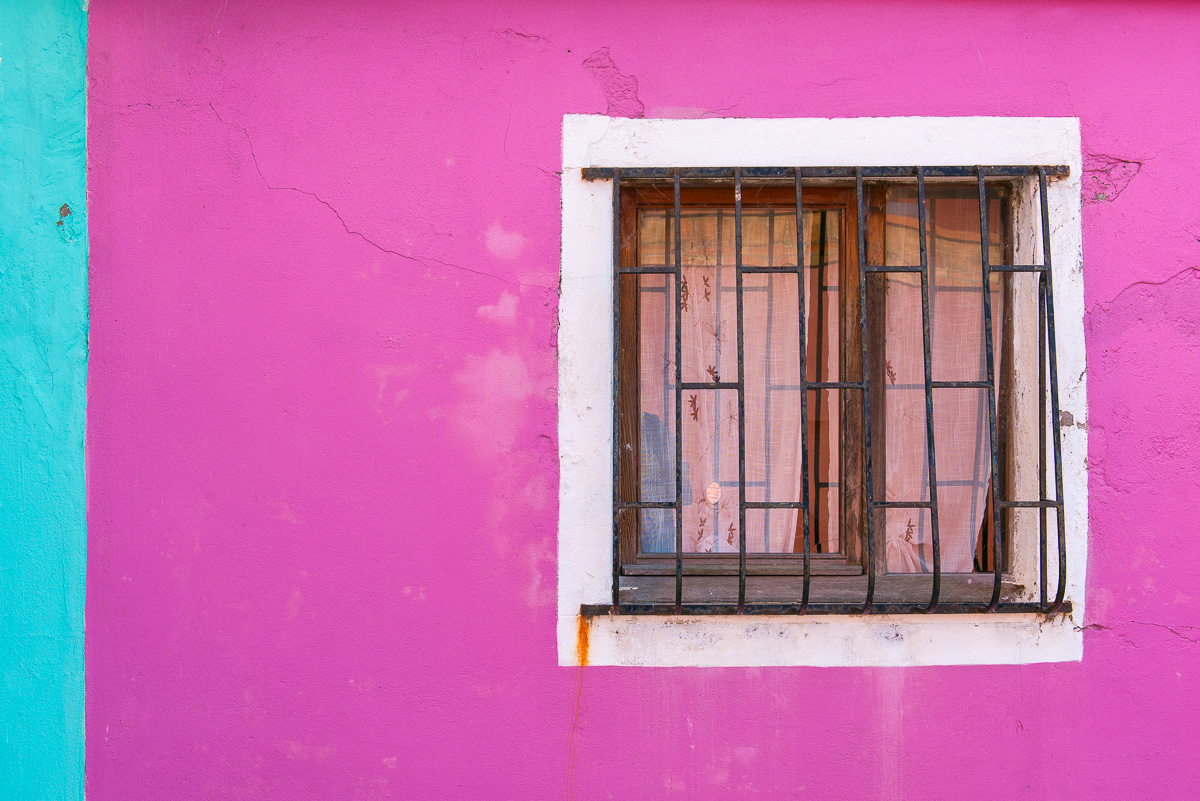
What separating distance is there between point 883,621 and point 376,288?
1.74 metres

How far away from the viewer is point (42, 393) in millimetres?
2004

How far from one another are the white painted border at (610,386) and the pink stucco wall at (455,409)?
0.18ft

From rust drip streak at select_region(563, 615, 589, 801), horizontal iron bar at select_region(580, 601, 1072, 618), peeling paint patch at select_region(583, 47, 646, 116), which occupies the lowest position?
rust drip streak at select_region(563, 615, 589, 801)

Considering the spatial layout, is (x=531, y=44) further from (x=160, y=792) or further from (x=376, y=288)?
(x=160, y=792)

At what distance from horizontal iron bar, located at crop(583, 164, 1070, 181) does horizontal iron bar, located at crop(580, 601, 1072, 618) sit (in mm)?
1209

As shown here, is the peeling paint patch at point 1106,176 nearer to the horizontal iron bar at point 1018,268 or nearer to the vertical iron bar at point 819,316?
the horizontal iron bar at point 1018,268

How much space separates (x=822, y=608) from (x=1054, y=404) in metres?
0.85

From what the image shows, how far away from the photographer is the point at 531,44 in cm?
A: 203

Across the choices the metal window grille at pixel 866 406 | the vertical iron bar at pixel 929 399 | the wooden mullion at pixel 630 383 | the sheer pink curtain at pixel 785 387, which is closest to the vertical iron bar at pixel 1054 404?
the metal window grille at pixel 866 406

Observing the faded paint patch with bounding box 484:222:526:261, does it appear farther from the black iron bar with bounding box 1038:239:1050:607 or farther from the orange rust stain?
the black iron bar with bounding box 1038:239:1050:607

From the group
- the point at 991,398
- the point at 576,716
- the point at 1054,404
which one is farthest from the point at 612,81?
the point at 576,716

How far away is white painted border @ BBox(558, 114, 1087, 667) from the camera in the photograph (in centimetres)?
197

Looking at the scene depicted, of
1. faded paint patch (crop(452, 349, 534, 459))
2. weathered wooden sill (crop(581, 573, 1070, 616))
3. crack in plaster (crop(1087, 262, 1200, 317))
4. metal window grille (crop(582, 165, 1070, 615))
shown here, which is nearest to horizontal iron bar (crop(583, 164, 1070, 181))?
metal window grille (crop(582, 165, 1070, 615))

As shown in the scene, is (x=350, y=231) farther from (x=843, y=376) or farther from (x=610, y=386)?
(x=843, y=376)
